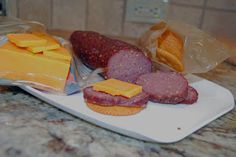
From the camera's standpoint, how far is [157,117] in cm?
49

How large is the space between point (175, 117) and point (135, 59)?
160mm

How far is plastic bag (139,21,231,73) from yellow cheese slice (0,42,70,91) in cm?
23

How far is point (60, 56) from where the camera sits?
530 mm

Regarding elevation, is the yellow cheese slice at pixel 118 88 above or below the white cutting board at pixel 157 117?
above

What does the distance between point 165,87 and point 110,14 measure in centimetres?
47

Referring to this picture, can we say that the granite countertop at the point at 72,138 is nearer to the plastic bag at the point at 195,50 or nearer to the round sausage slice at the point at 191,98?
the round sausage slice at the point at 191,98

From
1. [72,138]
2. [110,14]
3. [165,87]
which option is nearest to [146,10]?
[110,14]

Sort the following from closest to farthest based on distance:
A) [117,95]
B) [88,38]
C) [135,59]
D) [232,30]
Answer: [117,95] → [135,59] → [88,38] → [232,30]

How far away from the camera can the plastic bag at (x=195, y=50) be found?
65cm

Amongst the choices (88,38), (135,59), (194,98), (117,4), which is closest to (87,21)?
(117,4)

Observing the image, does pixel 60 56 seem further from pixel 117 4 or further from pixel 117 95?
pixel 117 4

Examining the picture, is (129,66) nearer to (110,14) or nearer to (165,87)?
(165,87)

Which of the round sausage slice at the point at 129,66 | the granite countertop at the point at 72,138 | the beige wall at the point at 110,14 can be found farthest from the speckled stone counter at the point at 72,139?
the beige wall at the point at 110,14

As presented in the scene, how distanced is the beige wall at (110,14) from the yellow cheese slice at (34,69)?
0.44 meters
